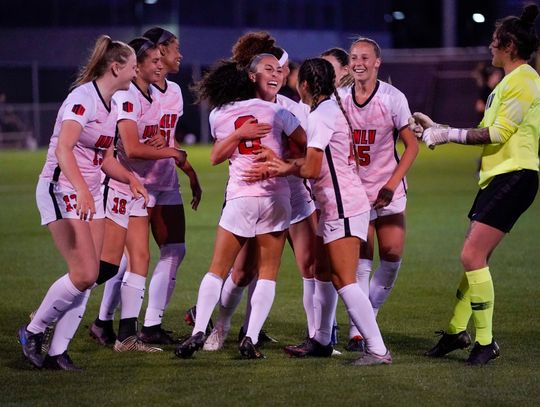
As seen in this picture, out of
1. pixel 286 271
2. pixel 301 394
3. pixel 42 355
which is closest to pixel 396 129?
pixel 301 394

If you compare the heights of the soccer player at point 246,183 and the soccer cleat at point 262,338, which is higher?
the soccer player at point 246,183

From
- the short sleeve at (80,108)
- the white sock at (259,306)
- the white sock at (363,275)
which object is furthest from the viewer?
the white sock at (363,275)

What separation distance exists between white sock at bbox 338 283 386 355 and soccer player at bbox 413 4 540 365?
62cm

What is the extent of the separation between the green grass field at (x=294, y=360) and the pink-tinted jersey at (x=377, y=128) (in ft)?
3.84

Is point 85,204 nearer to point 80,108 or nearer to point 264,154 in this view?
point 80,108

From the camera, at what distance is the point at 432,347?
7.60 meters

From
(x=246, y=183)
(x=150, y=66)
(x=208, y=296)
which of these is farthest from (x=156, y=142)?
(x=208, y=296)

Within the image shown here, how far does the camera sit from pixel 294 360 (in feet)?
23.4

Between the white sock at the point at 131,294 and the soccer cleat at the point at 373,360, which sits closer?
the soccer cleat at the point at 373,360

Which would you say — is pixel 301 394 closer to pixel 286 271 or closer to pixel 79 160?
pixel 79 160

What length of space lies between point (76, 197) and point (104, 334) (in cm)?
159

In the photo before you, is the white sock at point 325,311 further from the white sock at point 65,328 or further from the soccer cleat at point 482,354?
the white sock at point 65,328

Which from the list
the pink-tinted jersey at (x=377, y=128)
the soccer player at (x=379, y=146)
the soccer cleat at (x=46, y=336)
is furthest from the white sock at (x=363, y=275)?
the soccer cleat at (x=46, y=336)

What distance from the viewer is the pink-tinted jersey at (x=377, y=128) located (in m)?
7.50
